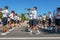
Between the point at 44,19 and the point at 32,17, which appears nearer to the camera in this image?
the point at 32,17

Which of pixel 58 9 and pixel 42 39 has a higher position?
pixel 58 9

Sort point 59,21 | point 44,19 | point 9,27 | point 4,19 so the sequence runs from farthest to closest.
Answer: point 44,19 → point 9,27 → point 59,21 → point 4,19

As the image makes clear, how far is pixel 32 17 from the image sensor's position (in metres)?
16.9

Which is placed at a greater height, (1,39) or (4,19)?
(4,19)

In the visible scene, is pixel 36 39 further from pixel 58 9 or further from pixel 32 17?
pixel 58 9

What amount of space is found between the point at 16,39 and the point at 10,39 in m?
0.30

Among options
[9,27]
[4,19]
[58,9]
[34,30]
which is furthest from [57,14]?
[9,27]

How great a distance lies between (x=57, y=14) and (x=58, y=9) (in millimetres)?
571

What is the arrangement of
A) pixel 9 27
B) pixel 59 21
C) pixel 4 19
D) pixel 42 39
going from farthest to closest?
1. pixel 9 27
2. pixel 59 21
3. pixel 4 19
4. pixel 42 39

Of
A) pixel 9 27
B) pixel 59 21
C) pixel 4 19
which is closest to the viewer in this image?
pixel 4 19

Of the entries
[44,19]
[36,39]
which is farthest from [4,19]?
[44,19]

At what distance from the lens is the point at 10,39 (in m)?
11.7

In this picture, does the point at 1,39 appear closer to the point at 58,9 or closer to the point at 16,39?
the point at 16,39

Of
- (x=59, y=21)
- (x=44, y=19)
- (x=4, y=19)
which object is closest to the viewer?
(x=4, y=19)
